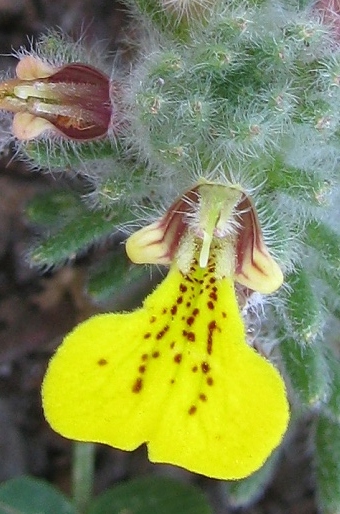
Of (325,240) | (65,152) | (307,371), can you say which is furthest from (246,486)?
(65,152)

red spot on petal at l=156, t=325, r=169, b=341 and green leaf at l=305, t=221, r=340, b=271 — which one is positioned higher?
green leaf at l=305, t=221, r=340, b=271

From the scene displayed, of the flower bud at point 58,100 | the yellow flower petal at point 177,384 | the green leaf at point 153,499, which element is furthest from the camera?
the green leaf at point 153,499

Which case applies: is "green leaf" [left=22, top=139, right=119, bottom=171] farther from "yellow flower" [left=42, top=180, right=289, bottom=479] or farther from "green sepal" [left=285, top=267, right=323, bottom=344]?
"green sepal" [left=285, top=267, right=323, bottom=344]

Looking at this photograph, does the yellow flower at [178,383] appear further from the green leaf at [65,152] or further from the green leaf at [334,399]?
the green leaf at [334,399]

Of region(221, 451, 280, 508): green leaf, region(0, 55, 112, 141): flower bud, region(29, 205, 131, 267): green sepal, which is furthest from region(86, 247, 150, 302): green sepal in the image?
region(221, 451, 280, 508): green leaf

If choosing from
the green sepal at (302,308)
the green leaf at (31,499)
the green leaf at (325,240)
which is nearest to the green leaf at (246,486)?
the green leaf at (31,499)

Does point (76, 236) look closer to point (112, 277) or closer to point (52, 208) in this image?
point (112, 277)
